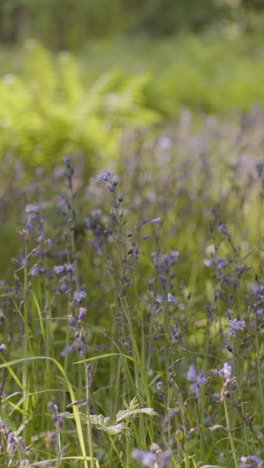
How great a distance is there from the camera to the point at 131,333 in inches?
50.4

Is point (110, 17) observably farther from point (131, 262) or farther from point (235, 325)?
point (235, 325)

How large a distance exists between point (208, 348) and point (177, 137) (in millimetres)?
3455

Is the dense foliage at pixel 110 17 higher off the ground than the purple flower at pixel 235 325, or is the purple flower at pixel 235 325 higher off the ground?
the dense foliage at pixel 110 17

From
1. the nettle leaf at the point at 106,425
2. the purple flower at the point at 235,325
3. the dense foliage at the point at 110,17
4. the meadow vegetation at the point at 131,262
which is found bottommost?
the nettle leaf at the point at 106,425

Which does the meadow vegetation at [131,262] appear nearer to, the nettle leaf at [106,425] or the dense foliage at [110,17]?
the nettle leaf at [106,425]

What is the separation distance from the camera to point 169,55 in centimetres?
1291

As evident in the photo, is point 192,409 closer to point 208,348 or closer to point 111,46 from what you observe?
point 208,348

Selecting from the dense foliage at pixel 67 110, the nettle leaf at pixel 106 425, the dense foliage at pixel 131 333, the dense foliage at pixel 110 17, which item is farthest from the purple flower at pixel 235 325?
the dense foliage at pixel 110 17

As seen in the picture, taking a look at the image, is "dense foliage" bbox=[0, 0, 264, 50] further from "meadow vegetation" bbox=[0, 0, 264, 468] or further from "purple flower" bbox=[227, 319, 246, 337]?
"purple flower" bbox=[227, 319, 246, 337]

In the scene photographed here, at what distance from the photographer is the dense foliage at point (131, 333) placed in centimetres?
132

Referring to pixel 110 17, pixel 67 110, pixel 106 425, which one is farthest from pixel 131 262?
pixel 110 17

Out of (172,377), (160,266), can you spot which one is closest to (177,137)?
(160,266)

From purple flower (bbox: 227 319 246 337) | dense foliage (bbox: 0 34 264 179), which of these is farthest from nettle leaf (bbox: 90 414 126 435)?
dense foliage (bbox: 0 34 264 179)

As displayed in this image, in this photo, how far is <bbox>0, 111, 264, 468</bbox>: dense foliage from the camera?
4.32 feet
